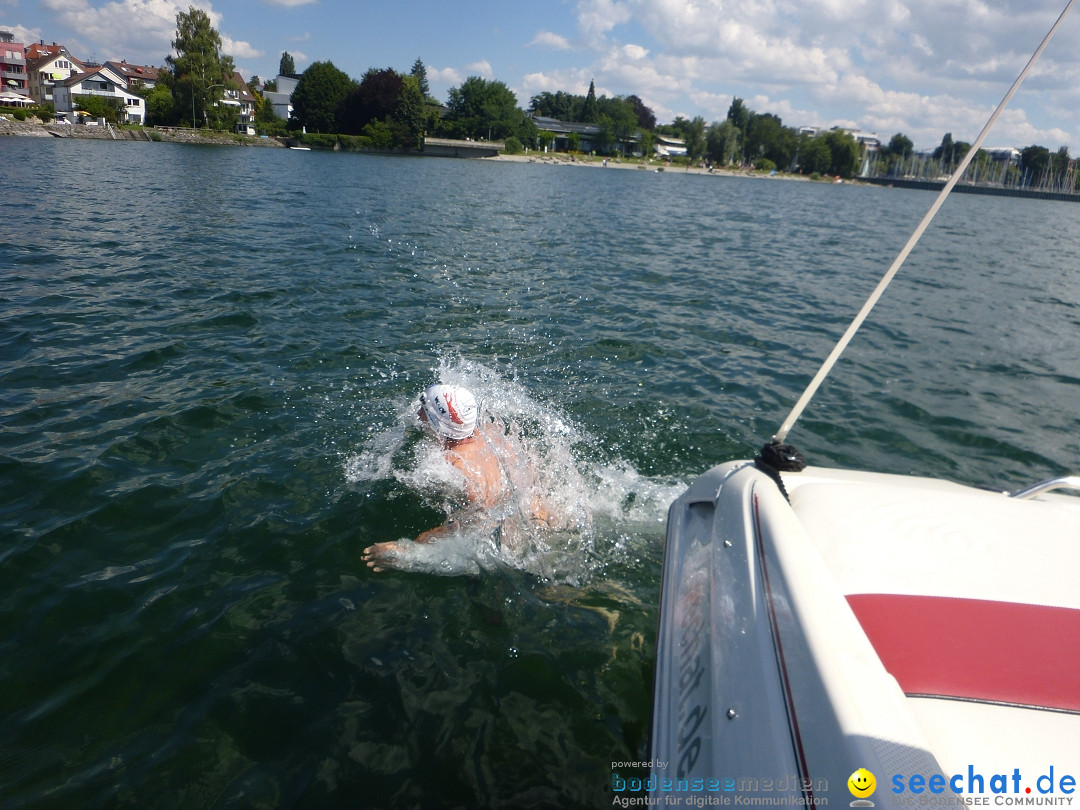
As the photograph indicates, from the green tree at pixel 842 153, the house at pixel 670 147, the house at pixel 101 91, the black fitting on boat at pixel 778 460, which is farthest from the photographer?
the house at pixel 670 147

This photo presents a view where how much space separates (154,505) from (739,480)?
198 inches

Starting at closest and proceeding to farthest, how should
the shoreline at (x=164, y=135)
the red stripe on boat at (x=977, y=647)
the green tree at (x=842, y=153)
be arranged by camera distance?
the red stripe on boat at (x=977, y=647), the shoreline at (x=164, y=135), the green tree at (x=842, y=153)

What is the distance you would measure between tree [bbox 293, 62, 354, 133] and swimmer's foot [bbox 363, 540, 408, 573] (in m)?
116

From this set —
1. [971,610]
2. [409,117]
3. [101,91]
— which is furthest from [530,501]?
[101,91]

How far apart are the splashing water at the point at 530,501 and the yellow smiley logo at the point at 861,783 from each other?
11.2 ft

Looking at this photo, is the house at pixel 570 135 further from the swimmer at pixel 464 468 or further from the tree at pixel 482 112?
the swimmer at pixel 464 468

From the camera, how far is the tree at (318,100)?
10569 cm

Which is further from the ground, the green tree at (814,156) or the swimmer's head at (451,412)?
the green tree at (814,156)

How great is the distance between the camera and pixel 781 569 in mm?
2588

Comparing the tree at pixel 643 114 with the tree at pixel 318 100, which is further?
the tree at pixel 643 114

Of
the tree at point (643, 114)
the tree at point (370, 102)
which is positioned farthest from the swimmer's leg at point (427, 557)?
the tree at point (643, 114)

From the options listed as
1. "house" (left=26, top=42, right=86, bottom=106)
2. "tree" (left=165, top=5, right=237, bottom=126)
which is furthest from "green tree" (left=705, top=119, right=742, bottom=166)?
"house" (left=26, top=42, right=86, bottom=106)

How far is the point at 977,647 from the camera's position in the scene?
240 centimetres

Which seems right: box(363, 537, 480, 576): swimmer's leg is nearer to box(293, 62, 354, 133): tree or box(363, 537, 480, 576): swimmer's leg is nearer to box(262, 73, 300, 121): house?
box(293, 62, 354, 133): tree
